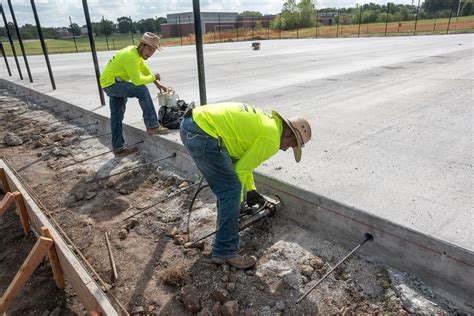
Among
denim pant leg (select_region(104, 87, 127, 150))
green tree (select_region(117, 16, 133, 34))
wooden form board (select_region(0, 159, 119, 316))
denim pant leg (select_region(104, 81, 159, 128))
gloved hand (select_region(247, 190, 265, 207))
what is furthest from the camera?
green tree (select_region(117, 16, 133, 34))

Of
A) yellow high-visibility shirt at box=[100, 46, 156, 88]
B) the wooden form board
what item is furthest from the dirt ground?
yellow high-visibility shirt at box=[100, 46, 156, 88]

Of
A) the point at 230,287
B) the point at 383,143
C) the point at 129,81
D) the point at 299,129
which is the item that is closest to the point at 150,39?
the point at 129,81

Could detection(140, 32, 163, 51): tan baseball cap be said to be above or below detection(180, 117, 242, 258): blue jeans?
above

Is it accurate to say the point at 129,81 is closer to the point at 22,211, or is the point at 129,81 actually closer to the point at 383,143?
the point at 22,211

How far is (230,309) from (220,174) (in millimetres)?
905

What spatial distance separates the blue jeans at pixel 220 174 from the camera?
8.30 feet

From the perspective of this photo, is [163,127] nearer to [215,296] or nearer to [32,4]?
[215,296]

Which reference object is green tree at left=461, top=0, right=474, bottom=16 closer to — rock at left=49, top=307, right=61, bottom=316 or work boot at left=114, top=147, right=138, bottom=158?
work boot at left=114, top=147, right=138, bottom=158

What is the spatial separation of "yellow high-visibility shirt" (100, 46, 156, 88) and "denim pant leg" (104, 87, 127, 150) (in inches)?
11.7

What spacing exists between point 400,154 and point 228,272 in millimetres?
2427

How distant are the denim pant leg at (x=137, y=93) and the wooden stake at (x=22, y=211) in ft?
6.05

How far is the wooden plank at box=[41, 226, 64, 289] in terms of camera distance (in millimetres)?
2889

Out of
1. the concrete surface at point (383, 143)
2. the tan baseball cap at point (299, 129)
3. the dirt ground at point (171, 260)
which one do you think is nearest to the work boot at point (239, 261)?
the dirt ground at point (171, 260)

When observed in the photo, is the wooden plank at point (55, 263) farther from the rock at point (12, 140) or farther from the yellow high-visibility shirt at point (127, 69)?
the rock at point (12, 140)
